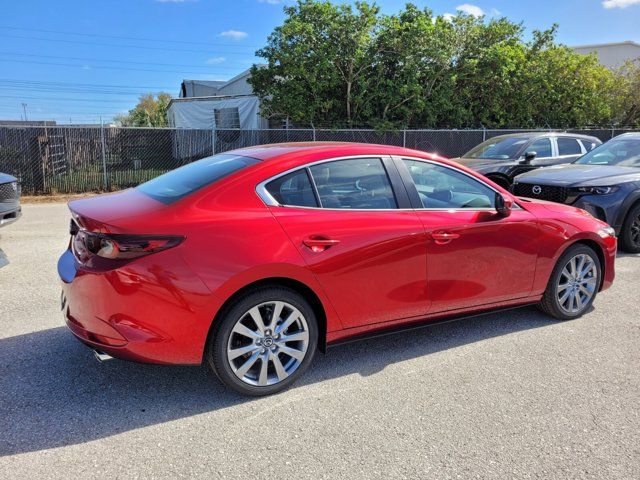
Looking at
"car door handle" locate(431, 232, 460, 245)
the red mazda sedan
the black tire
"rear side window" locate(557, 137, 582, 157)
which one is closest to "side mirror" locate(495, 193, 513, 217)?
the red mazda sedan

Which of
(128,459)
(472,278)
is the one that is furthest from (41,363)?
(472,278)

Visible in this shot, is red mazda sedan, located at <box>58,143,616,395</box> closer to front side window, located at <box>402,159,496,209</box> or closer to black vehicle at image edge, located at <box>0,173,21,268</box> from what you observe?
front side window, located at <box>402,159,496,209</box>

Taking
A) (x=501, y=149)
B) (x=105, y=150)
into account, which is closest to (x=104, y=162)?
(x=105, y=150)

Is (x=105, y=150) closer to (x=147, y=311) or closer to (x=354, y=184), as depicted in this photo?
(x=354, y=184)

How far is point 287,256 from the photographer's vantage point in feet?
10.4

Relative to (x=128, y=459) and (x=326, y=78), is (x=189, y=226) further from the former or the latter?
(x=326, y=78)

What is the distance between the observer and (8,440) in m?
2.79

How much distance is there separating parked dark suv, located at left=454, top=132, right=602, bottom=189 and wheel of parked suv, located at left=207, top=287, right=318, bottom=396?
23.8 ft

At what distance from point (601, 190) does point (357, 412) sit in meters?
5.50

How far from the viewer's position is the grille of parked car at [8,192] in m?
6.24

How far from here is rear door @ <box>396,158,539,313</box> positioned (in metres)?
3.82

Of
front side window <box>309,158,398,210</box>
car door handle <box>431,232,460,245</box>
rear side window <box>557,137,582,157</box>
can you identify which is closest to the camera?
front side window <box>309,158,398,210</box>

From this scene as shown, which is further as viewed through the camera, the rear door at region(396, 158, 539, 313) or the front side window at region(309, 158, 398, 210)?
the rear door at region(396, 158, 539, 313)

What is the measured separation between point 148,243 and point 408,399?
1895mm
